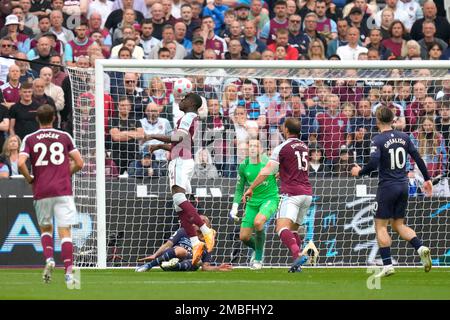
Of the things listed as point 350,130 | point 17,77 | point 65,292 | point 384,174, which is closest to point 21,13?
point 17,77

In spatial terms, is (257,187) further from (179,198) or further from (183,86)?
(183,86)

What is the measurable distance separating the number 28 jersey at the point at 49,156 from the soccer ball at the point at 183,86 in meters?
5.43

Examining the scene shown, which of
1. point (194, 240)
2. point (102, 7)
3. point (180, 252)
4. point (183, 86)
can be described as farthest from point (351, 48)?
point (194, 240)

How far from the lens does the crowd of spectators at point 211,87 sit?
19516mm

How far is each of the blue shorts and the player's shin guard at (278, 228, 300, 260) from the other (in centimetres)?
130

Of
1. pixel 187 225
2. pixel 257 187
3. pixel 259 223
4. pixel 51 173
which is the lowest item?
pixel 259 223

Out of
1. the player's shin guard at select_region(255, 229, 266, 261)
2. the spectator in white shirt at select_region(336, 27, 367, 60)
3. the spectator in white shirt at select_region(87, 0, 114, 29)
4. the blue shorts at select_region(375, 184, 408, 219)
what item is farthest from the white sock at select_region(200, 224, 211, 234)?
the spectator in white shirt at select_region(87, 0, 114, 29)

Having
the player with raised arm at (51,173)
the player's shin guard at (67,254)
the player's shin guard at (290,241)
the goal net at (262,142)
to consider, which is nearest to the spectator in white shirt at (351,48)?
the goal net at (262,142)

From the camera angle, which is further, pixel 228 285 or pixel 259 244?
pixel 259 244

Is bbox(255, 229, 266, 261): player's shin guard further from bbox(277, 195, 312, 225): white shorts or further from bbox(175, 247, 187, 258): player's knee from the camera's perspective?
bbox(175, 247, 187, 258): player's knee

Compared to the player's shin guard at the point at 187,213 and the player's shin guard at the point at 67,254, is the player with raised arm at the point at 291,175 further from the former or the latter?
the player's shin guard at the point at 67,254

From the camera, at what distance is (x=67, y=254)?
13547mm

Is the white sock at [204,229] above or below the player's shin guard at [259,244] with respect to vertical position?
above

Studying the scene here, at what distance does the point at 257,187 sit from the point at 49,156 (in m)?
4.99
